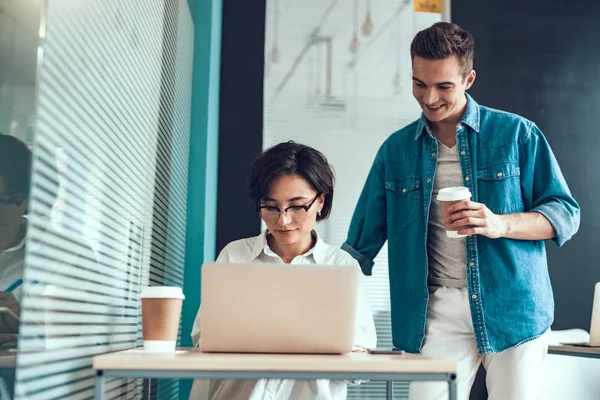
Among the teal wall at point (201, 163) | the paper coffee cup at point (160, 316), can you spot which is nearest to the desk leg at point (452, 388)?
the paper coffee cup at point (160, 316)

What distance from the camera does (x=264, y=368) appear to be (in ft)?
4.18

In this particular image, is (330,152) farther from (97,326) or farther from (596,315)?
(97,326)

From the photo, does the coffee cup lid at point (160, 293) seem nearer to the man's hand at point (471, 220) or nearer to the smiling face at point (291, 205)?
the smiling face at point (291, 205)

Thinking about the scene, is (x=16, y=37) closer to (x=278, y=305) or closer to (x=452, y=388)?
(x=278, y=305)

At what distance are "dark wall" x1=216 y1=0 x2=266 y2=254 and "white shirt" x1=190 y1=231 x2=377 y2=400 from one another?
3.58ft

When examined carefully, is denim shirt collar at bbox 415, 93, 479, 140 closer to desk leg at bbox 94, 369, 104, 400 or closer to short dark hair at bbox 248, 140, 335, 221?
short dark hair at bbox 248, 140, 335, 221

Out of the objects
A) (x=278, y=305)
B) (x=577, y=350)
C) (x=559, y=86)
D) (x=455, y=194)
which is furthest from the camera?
(x=559, y=86)

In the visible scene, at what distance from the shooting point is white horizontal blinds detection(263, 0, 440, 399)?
11.5 ft

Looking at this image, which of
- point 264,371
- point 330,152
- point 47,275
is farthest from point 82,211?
point 330,152

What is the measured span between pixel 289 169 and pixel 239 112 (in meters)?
1.32

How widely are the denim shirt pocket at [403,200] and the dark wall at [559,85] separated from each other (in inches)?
58.4

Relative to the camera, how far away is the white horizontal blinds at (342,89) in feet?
11.5

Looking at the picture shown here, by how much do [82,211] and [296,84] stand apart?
2.13 m

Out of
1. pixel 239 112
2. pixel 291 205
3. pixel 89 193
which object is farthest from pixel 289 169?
pixel 239 112
